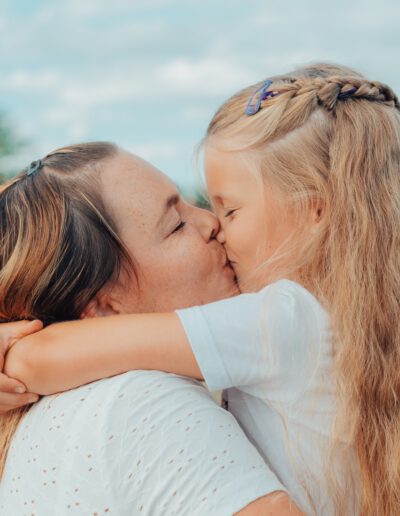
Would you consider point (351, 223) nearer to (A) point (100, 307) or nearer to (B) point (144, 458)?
(A) point (100, 307)

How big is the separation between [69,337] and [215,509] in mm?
641

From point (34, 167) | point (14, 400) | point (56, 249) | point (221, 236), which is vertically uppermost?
point (34, 167)

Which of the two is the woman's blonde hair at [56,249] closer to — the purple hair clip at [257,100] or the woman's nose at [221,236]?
the woman's nose at [221,236]

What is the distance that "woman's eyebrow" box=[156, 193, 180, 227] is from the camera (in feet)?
8.41

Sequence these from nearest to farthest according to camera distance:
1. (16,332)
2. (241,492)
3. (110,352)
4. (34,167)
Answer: (241,492) < (110,352) < (16,332) < (34,167)

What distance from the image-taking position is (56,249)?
8.02ft

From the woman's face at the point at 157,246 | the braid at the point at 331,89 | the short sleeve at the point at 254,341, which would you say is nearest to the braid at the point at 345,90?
the braid at the point at 331,89

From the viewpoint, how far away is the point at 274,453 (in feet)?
7.56

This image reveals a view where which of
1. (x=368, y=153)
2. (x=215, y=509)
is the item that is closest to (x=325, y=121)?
(x=368, y=153)

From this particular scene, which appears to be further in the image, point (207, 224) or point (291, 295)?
point (207, 224)

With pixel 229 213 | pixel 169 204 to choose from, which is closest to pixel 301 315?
pixel 229 213

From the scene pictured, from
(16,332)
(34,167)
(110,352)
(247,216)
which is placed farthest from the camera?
(34,167)

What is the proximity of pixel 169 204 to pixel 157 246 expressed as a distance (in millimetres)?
158

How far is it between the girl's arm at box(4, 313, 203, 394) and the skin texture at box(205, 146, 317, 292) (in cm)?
45
